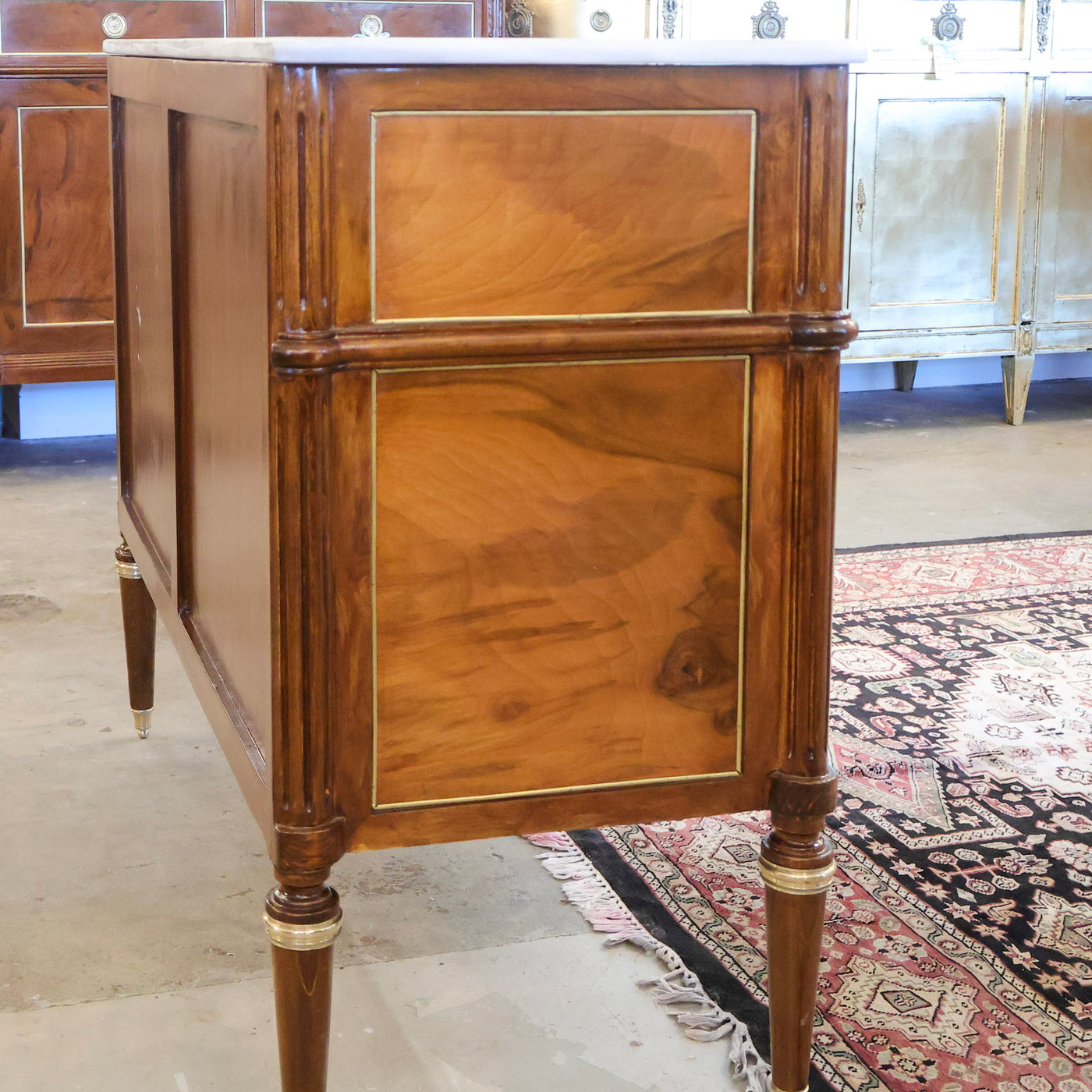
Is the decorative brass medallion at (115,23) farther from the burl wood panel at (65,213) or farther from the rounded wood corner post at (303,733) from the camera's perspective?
the rounded wood corner post at (303,733)

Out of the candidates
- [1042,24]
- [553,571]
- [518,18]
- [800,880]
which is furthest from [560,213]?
[1042,24]

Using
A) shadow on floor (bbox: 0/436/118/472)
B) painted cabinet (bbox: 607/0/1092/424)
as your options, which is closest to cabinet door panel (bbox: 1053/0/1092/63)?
painted cabinet (bbox: 607/0/1092/424)

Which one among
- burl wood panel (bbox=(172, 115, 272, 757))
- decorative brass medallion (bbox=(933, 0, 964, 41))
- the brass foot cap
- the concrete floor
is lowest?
the concrete floor

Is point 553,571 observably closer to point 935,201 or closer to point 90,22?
point 90,22

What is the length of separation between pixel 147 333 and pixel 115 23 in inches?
87.9

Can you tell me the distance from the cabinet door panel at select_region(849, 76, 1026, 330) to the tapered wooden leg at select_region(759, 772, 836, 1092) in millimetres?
3507

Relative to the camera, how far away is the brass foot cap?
2307 mm

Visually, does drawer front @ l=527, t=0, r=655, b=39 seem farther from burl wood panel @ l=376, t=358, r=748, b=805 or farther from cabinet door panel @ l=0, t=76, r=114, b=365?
burl wood panel @ l=376, t=358, r=748, b=805

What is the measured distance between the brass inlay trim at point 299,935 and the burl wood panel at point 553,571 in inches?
4.8

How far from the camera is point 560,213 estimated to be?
3.78 feet

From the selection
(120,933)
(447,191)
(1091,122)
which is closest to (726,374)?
(447,191)

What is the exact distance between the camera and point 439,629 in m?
1.20

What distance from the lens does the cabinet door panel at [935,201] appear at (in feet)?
14.9

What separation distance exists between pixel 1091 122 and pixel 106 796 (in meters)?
3.95
